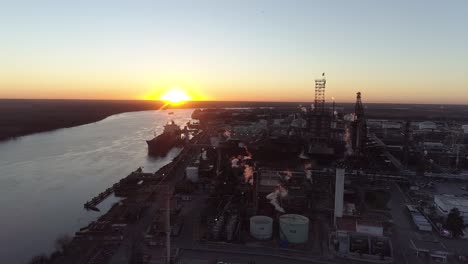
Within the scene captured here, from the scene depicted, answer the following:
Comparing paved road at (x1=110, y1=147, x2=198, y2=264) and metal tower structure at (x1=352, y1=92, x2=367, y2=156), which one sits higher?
metal tower structure at (x1=352, y1=92, x2=367, y2=156)

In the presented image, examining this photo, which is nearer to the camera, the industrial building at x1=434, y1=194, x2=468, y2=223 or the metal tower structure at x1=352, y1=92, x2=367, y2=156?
the industrial building at x1=434, y1=194, x2=468, y2=223

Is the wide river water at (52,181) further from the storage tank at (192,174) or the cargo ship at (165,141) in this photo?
the storage tank at (192,174)

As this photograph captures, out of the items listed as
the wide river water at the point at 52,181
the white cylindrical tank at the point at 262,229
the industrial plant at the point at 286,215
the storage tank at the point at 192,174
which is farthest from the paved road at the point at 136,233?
the white cylindrical tank at the point at 262,229

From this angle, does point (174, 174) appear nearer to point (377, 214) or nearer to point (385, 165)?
point (377, 214)

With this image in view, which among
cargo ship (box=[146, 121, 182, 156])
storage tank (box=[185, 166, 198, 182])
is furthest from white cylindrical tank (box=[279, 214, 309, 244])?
cargo ship (box=[146, 121, 182, 156])

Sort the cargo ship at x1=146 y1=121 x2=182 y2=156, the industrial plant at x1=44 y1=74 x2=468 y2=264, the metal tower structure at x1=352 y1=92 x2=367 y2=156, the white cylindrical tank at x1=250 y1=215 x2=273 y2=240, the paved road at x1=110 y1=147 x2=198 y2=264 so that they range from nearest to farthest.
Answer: the paved road at x1=110 y1=147 x2=198 y2=264, the industrial plant at x1=44 y1=74 x2=468 y2=264, the white cylindrical tank at x1=250 y1=215 x2=273 y2=240, the metal tower structure at x1=352 y1=92 x2=367 y2=156, the cargo ship at x1=146 y1=121 x2=182 y2=156

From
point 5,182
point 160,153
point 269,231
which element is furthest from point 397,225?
point 160,153

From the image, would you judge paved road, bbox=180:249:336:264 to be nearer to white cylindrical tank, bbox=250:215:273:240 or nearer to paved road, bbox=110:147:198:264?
white cylindrical tank, bbox=250:215:273:240
